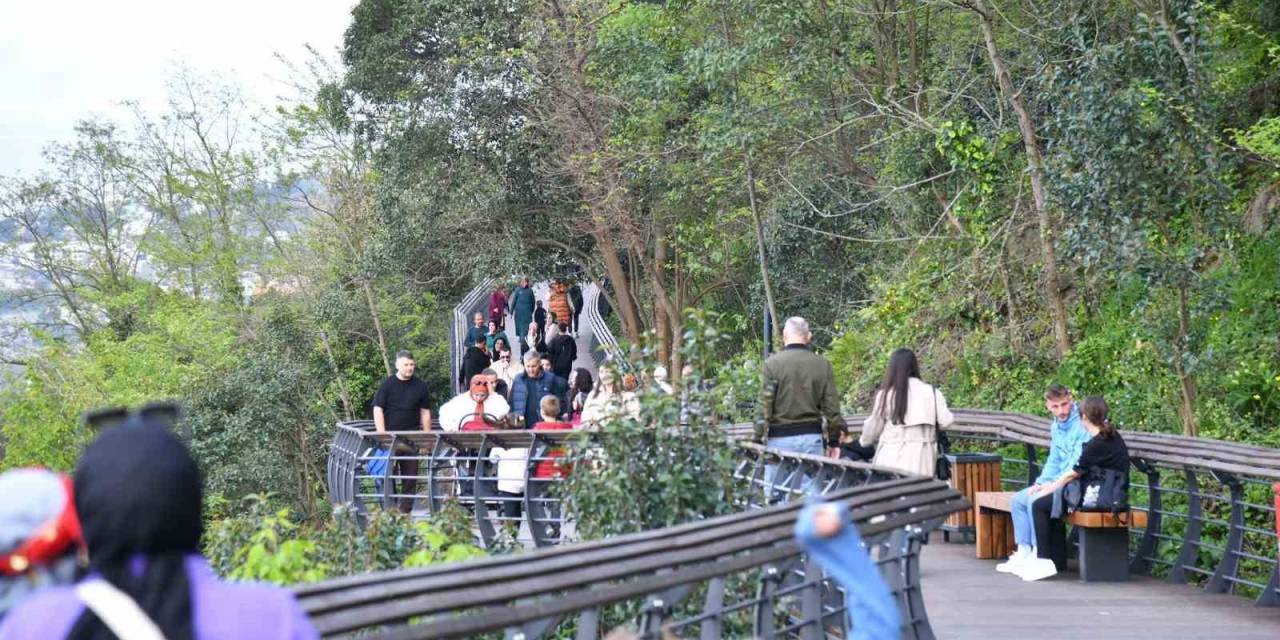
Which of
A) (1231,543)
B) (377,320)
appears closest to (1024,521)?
(1231,543)

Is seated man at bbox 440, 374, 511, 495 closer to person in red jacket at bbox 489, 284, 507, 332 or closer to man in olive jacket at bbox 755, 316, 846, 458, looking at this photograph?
man in olive jacket at bbox 755, 316, 846, 458

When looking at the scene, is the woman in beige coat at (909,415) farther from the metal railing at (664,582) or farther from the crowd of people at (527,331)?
the crowd of people at (527,331)

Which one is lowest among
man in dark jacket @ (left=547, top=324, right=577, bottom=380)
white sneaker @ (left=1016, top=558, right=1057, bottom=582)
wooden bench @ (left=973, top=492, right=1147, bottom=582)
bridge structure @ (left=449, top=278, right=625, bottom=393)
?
white sneaker @ (left=1016, top=558, right=1057, bottom=582)

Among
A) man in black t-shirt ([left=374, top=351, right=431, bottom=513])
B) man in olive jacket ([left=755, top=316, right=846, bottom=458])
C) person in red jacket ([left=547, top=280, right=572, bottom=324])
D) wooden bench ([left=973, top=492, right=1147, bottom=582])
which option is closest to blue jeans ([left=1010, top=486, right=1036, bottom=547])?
wooden bench ([left=973, top=492, right=1147, bottom=582])

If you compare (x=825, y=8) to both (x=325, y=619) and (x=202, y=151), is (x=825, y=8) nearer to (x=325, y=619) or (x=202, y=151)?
(x=325, y=619)

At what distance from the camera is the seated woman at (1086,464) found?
9.95 meters

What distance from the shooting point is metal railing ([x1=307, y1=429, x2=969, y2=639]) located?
3.67m

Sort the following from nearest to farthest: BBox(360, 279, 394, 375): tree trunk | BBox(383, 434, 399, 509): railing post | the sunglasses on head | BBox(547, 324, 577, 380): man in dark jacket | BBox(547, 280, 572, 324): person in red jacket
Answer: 1. the sunglasses on head
2. BBox(383, 434, 399, 509): railing post
3. BBox(547, 324, 577, 380): man in dark jacket
4. BBox(547, 280, 572, 324): person in red jacket
5. BBox(360, 279, 394, 375): tree trunk

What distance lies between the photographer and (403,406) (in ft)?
46.5

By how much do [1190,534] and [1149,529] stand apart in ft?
2.10

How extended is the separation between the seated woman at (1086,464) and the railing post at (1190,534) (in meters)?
0.51

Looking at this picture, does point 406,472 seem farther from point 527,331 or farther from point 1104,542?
point 527,331

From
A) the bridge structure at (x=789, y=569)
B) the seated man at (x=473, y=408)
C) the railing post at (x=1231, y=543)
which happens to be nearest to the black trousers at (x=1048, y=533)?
the bridge structure at (x=789, y=569)

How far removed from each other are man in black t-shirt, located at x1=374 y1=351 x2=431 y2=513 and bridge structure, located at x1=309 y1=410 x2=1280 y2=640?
0.26 metres
